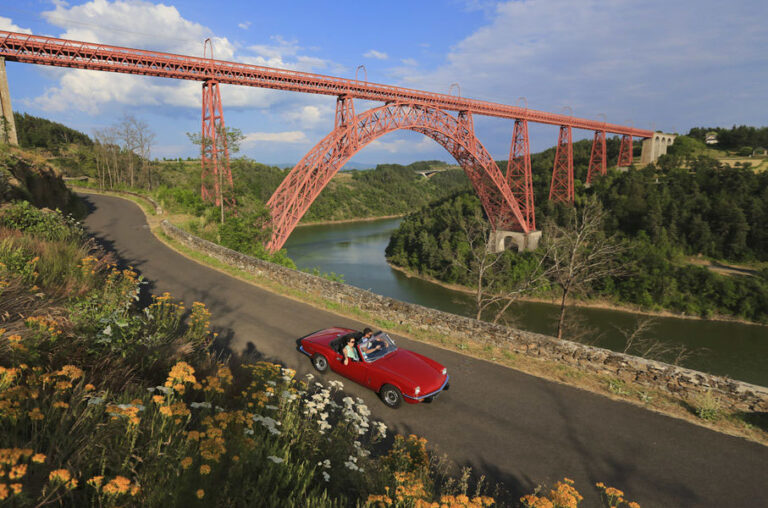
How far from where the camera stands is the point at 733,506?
4.15 m

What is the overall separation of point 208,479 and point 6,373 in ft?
5.56

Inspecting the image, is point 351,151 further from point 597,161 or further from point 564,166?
point 597,161

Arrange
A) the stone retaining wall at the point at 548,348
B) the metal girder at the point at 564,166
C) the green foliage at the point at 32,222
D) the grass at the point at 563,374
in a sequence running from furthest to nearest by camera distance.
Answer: the metal girder at the point at 564,166
the green foliage at the point at 32,222
the stone retaining wall at the point at 548,348
the grass at the point at 563,374

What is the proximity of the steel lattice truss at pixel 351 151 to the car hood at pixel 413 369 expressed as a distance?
15.1 metres

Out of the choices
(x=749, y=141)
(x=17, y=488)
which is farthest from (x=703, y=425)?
(x=749, y=141)

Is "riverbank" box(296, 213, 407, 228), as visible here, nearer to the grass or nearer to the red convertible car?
the grass

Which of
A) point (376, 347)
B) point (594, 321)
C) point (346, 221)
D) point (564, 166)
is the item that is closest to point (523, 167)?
point (564, 166)

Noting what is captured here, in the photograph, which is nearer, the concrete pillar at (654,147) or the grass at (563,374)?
the grass at (563,374)

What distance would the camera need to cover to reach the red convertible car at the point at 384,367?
19.0 feet

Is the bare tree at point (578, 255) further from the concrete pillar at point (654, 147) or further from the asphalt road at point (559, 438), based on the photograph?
the concrete pillar at point (654, 147)

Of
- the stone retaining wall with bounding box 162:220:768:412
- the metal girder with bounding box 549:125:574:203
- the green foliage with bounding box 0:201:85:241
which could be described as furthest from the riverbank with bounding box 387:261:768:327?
the green foliage with bounding box 0:201:85:241

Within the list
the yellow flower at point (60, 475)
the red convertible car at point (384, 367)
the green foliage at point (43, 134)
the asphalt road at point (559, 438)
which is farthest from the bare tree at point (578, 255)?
the green foliage at point (43, 134)

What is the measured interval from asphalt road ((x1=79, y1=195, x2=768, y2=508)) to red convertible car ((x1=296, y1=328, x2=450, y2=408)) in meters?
0.29

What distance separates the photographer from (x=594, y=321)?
29812mm
